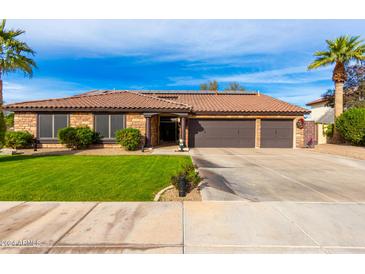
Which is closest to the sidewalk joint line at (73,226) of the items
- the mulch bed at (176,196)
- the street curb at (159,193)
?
the street curb at (159,193)

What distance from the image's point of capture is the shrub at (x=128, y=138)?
14.3 meters

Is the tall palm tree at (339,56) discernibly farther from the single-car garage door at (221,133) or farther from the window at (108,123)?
the window at (108,123)

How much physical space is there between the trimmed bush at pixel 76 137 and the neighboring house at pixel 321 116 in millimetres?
19188

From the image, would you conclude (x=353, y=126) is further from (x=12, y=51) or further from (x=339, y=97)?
(x=12, y=51)

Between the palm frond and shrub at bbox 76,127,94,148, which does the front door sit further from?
the palm frond

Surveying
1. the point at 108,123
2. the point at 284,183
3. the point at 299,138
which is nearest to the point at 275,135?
the point at 299,138

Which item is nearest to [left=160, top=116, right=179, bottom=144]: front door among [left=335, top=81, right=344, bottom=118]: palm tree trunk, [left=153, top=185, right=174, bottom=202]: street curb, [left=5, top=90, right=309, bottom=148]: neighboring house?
[left=5, top=90, right=309, bottom=148]: neighboring house

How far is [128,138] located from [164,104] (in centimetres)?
400

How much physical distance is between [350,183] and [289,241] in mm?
5235

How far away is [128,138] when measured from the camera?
47.0ft

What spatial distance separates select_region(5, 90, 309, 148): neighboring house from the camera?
15.3 meters

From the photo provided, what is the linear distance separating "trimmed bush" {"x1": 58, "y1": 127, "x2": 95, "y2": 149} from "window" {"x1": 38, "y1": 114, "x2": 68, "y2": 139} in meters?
1.25
